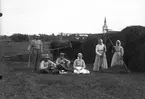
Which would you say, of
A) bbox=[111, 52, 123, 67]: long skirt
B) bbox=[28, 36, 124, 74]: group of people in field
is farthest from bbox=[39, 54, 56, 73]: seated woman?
bbox=[111, 52, 123, 67]: long skirt

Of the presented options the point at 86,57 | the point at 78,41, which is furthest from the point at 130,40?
the point at 78,41

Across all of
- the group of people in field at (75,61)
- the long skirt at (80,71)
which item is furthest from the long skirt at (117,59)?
the long skirt at (80,71)

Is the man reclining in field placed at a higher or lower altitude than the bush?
lower

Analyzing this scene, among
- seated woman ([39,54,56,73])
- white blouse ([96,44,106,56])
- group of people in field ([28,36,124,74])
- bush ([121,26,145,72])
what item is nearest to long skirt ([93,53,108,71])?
group of people in field ([28,36,124,74])

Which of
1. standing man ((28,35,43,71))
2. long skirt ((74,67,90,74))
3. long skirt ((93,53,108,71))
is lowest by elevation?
long skirt ((74,67,90,74))

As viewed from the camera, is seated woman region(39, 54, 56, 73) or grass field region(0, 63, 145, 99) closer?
grass field region(0, 63, 145, 99)

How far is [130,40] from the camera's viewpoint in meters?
12.0

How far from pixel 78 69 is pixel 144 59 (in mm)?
2867

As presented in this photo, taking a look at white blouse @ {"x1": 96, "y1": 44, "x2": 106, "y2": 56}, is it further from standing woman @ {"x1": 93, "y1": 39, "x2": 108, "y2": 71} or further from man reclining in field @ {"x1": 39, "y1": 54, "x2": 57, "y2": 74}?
man reclining in field @ {"x1": 39, "y1": 54, "x2": 57, "y2": 74}

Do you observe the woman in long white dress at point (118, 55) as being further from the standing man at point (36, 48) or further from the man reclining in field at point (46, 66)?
the standing man at point (36, 48)

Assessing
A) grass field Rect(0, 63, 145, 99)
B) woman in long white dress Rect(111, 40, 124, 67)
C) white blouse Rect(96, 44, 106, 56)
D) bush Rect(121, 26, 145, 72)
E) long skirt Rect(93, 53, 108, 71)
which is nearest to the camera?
grass field Rect(0, 63, 145, 99)

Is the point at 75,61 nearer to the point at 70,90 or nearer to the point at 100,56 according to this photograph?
the point at 100,56

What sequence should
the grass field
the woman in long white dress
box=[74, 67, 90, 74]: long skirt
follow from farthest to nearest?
1. the woman in long white dress
2. box=[74, 67, 90, 74]: long skirt
3. the grass field

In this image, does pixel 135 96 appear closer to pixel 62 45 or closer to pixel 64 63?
pixel 64 63
